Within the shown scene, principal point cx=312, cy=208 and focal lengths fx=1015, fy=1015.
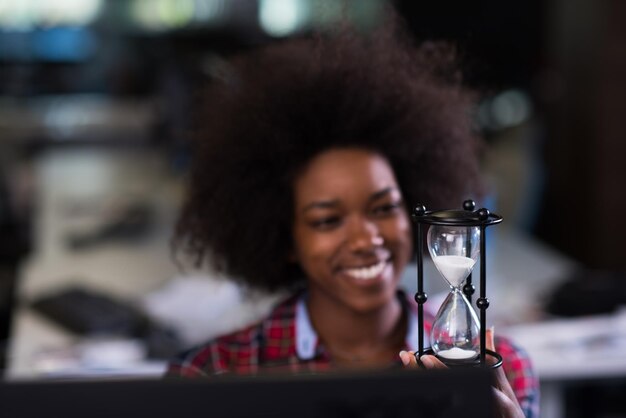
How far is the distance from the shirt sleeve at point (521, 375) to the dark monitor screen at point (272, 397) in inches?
31.3

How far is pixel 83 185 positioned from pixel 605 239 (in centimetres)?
273

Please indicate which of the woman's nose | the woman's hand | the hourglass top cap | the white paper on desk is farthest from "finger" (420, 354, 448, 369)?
the white paper on desk

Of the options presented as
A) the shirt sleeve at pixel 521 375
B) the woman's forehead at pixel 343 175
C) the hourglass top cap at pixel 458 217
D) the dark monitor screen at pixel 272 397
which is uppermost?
the woman's forehead at pixel 343 175

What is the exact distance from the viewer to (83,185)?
5234mm

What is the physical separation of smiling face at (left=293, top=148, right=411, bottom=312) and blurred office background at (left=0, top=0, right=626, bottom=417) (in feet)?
Answer: 0.96

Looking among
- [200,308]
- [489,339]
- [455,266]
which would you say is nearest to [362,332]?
[489,339]

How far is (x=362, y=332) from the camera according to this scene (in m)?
1.51

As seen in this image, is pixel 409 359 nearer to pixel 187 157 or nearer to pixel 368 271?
pixel 368 271

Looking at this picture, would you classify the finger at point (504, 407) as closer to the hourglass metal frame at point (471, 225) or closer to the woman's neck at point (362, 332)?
the hourglass metal frame at point (471, 225)

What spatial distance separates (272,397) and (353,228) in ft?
2.24

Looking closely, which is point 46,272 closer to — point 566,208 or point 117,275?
point 117,275

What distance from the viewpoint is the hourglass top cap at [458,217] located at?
0.97 metres

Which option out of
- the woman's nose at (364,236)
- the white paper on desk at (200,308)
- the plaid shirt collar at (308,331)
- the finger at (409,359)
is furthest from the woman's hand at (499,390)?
the white paper on desk at (200,308)

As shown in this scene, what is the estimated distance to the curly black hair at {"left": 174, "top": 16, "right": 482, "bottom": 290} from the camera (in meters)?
1.56
